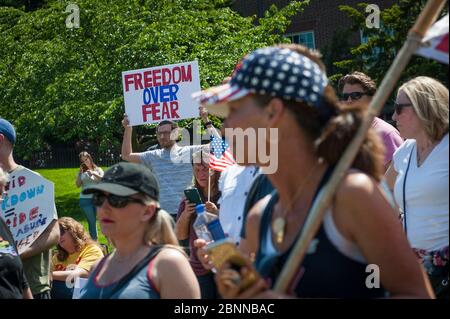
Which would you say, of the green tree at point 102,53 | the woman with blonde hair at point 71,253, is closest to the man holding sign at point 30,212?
the woman with blonde hair at point 71,253

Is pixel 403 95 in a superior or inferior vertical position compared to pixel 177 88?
superior

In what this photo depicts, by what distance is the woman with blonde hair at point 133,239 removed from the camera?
2.96m

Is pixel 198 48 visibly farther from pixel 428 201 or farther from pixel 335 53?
pixel 428 201

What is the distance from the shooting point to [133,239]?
3.16 metres

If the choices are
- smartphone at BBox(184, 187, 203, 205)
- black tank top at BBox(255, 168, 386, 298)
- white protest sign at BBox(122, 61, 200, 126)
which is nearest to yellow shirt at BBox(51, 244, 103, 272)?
white protest sign at BBox(122, 61, 200, 126)

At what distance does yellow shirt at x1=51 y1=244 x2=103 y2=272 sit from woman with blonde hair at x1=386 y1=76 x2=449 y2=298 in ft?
11.2

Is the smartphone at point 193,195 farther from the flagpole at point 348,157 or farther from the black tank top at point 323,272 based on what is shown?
the flagpole at point 348,157

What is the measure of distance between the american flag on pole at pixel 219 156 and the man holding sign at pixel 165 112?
5.00 ft

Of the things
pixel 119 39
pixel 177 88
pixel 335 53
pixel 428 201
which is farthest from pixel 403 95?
pixel 335 53

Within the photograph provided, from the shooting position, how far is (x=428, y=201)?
357cm

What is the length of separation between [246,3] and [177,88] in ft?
69.3

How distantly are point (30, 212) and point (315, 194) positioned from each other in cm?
323

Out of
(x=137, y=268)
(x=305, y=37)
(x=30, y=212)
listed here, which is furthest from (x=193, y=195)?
(x=305, y=37)

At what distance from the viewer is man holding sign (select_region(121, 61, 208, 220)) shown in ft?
25.0
